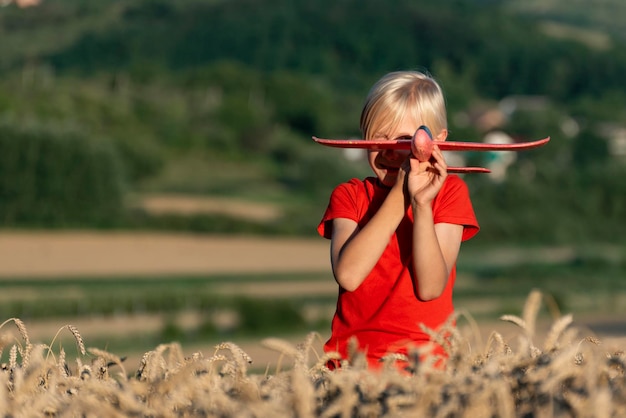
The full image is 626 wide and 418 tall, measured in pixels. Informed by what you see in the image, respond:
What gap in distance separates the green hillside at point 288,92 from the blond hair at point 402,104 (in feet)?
140

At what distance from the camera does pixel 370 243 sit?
10.5 feet

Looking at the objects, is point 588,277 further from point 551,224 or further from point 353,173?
point 353,173

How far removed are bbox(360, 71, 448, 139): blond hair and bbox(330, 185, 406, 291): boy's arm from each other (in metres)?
0.32

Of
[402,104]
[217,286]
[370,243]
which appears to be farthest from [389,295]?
[217,286]

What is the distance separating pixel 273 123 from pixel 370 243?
97.3 meters

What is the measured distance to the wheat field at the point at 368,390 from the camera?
212cm

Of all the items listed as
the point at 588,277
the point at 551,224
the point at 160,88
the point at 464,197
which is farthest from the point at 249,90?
the point at 464,197

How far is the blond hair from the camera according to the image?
3.45 metres

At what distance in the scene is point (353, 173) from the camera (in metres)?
79.9

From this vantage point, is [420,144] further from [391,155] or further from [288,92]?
[288,92]

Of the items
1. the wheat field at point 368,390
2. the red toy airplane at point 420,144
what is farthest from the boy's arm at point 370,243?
the wheat field at point 368,390

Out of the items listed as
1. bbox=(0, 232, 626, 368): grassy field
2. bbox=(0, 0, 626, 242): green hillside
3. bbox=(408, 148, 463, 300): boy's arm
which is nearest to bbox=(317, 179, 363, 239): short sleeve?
bbox=(408, 148, 463, 300): boy's arm

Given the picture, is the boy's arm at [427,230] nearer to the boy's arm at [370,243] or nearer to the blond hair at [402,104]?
the boy's arm at [370,243]

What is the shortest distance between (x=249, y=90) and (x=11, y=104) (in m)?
30.8
